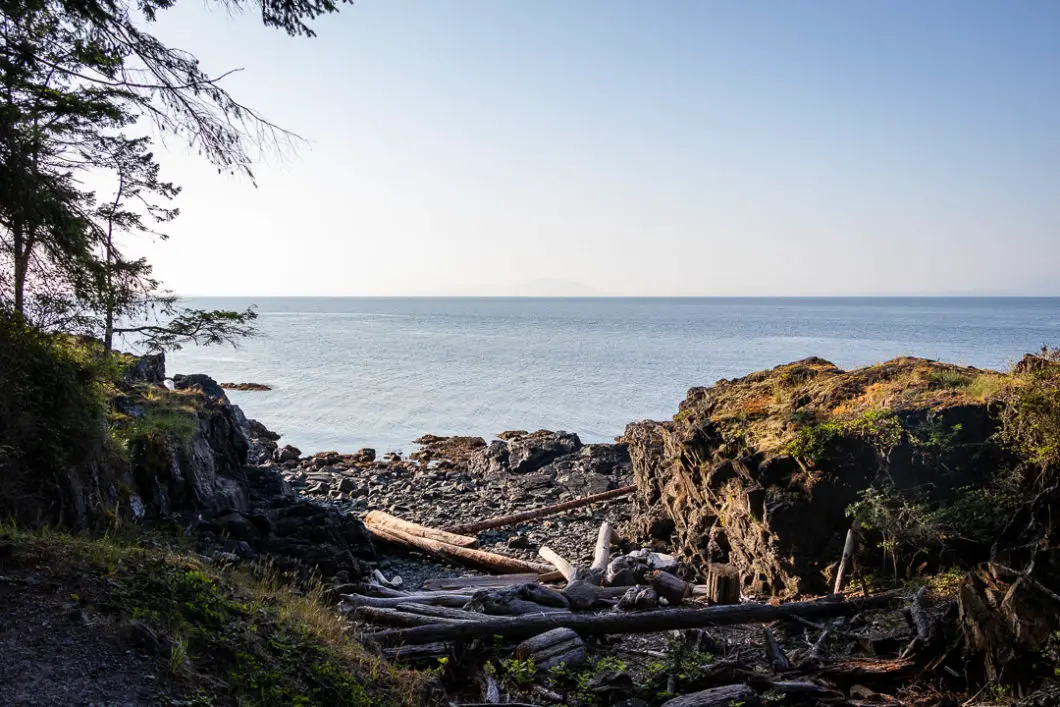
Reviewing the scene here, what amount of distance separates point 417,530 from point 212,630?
1119 cm

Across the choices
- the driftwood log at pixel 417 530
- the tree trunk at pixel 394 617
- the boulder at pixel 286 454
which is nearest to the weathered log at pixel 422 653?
the tree trunk at pixel 394 617

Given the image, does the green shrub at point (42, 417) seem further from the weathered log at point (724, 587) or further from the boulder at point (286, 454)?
the boulder at point (286, 454)

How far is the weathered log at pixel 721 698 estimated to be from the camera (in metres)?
7.43

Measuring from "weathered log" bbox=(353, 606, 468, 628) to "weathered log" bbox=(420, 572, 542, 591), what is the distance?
358 cm

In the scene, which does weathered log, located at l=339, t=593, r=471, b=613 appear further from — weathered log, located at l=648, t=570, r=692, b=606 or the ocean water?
the ocean water

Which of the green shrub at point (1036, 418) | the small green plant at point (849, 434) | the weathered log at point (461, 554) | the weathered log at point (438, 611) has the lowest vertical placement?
the weathered log at point (461, 554)

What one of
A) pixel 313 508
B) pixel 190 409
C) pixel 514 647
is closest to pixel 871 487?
pixel 514 647

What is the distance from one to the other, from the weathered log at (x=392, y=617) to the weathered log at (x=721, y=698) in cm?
363

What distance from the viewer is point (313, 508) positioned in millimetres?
16375

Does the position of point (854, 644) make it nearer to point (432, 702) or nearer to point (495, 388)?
point (432, 702)

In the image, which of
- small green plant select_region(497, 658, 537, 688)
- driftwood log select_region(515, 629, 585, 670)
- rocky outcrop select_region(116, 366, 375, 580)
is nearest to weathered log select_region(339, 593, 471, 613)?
rocky outcrop select_region(116, 366, 375, 580)

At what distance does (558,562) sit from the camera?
1565 centimetres

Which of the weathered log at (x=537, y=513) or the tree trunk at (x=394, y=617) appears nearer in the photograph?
the tree trunk at (x=394, y=617)

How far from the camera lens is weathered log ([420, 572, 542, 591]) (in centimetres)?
1438
